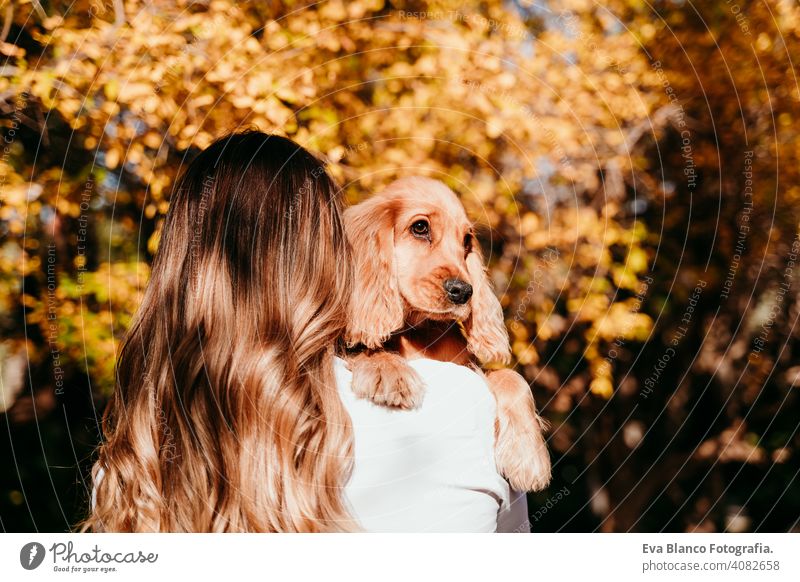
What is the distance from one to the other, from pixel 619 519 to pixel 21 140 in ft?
18.7

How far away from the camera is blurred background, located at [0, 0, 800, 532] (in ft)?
13.1

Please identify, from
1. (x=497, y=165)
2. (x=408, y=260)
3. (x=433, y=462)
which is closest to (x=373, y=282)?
(x=408, y=260)

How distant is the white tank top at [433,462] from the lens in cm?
246

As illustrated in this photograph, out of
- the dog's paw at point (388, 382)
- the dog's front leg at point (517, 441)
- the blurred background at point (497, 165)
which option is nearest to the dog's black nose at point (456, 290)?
the dog's paw at point (388, 382)

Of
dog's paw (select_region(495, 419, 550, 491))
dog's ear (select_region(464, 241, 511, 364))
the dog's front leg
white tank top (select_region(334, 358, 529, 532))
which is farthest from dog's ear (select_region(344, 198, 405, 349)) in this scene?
dog's paw (select_region(495, 419, 550, 491))

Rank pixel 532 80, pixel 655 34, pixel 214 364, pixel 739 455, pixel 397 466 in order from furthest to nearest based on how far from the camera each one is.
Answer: pixel 739 455 → pixel 655 34 → pixel 532 80 → pixel 214 364 → pixel 397 466

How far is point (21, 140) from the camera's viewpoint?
4258mm

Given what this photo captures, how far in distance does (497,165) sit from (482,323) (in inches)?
76.8

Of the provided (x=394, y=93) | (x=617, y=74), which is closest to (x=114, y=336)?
(x=394, y=93)

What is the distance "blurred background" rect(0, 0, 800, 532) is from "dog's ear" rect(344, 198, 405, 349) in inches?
37.8

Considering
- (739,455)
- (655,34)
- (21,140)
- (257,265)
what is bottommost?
(739,455)

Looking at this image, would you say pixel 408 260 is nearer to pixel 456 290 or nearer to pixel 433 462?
pixel 456 290

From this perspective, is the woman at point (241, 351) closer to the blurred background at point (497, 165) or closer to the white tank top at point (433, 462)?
the white tank top at point (433, 462)
